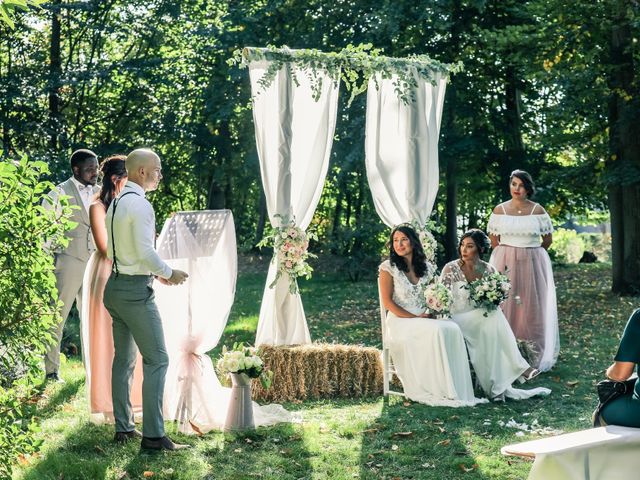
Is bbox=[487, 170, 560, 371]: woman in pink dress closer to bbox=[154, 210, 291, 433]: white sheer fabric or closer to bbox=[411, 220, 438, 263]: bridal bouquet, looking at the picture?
bbox=[411, 220, 438, 263]: bridal bouquet

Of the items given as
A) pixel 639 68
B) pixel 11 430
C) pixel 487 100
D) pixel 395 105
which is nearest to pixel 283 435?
pixel 11 430

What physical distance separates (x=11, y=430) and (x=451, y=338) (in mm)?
4639

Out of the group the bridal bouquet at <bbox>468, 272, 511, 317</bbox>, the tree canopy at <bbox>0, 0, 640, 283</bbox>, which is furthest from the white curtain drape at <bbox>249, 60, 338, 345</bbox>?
the tree canopy at <bbox>0, 0, 640, 283</bbox>

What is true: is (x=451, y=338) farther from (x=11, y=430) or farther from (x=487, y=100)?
(x=487, y=100)

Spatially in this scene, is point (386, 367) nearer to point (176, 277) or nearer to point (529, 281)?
point (529, 281)

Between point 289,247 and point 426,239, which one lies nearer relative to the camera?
point 289,247

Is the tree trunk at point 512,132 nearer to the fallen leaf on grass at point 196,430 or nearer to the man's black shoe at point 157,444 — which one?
the fallen leaf on grass at point 196,430

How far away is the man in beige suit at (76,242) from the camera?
25.3 feet

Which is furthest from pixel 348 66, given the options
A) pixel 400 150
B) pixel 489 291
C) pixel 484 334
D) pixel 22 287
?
pixel 22 287

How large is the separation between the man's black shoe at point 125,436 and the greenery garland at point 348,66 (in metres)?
3.28

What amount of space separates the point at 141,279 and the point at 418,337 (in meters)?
3.05

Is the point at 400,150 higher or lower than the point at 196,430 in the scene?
higher

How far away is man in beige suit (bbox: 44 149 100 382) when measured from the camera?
7.70 metres

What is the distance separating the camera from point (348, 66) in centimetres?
847
